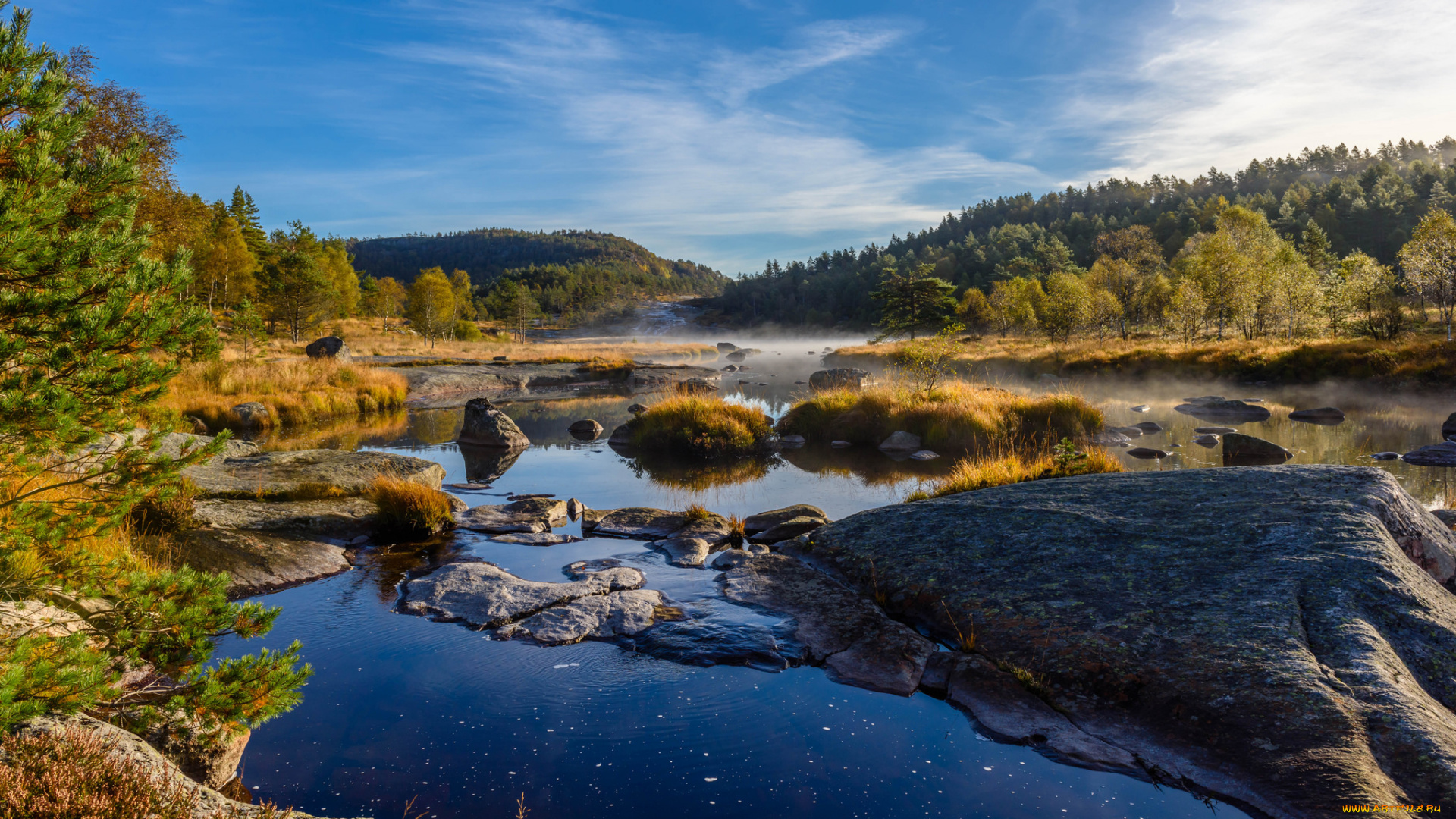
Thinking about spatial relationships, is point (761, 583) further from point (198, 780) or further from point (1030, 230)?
point (1030, 230)

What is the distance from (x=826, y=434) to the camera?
2055 cm

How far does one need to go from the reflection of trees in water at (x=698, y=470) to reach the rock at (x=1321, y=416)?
16733 millimetres

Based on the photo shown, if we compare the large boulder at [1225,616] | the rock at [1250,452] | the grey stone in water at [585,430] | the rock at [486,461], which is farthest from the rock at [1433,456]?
the grey stone in water at [585,430]

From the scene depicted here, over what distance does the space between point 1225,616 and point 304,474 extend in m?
12.3

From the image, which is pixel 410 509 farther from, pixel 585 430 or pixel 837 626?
pixel 585 430

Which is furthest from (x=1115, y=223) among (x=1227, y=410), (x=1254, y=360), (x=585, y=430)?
(x=585, y=430)

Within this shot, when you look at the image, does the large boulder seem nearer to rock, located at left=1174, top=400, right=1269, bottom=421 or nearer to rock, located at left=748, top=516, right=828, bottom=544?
rock, located at left=748, top=516, right=828, bottom=544

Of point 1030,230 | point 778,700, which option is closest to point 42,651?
point 778,700

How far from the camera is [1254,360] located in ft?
113

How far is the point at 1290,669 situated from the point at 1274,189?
17396 centimetres

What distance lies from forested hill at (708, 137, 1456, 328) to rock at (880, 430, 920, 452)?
6453 centimetres

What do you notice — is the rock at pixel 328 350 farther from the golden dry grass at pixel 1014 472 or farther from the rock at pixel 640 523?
the golden dry grass at pixel 1014 472

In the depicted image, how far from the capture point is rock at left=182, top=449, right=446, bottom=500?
10703 mm

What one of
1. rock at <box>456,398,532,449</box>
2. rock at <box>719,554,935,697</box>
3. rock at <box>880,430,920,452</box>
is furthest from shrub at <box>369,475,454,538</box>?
rock at <box>880,430,920,452</box>
